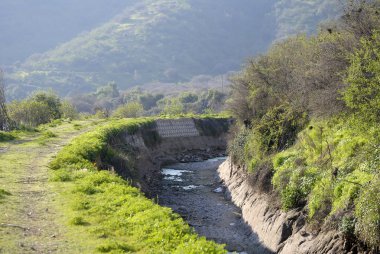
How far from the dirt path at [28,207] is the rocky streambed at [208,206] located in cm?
1180

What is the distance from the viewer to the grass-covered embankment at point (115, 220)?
15066mm

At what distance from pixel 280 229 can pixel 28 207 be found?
46.7 ft

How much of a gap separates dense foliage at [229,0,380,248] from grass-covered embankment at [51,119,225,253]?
7814 mm

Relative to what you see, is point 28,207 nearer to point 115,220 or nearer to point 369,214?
point 115,220

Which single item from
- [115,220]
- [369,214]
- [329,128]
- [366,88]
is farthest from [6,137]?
[369,214]

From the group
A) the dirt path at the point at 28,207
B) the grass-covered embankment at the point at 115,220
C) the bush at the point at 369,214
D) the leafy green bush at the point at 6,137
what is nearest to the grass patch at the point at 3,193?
the dirt path at the point at 28,207

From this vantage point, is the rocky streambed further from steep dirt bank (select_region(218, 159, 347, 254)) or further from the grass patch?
the grass patch

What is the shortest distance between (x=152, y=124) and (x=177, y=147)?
681cm

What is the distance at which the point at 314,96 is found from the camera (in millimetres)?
30156

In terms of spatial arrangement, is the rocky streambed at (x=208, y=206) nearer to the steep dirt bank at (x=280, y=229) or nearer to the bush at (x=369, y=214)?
the steep dirt bank at (x=280, y=229)

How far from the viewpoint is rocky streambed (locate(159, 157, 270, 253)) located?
30.2m

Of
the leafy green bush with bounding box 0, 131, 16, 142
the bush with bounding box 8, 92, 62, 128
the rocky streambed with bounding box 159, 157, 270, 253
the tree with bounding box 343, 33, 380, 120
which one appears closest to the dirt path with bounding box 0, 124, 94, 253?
the leafy green bush with bounding box 0, 131, 16, 142

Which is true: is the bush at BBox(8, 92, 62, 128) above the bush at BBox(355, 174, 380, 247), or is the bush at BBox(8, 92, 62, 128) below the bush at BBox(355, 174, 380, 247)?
above

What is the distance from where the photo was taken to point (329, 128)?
99.7ft
